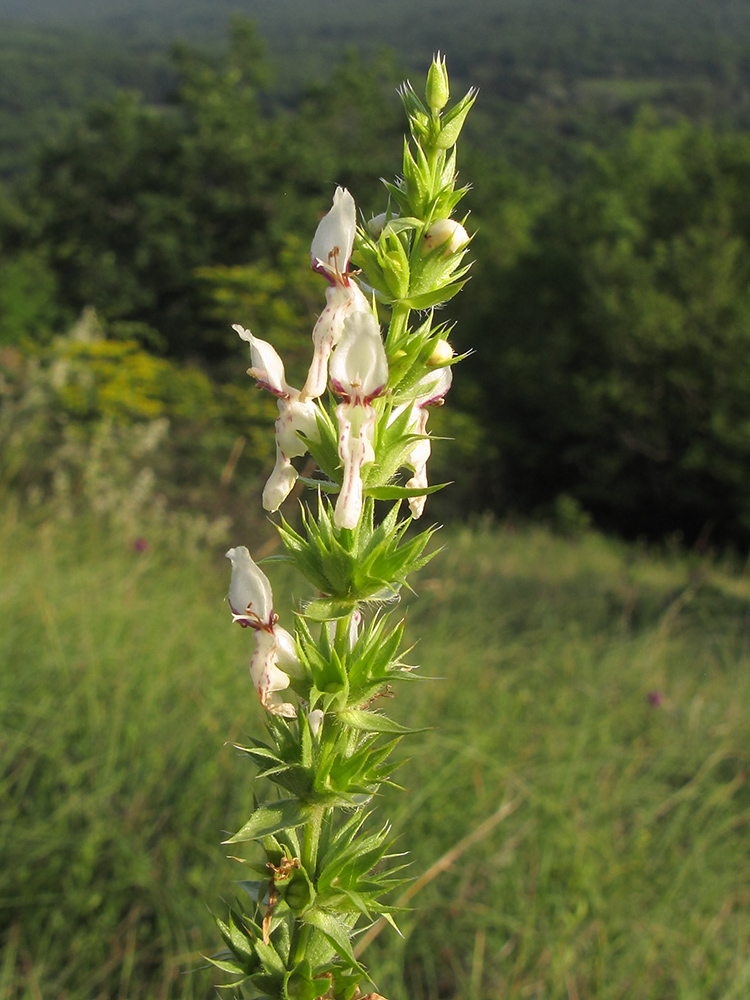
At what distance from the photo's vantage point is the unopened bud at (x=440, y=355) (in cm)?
94

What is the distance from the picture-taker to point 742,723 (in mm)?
4918

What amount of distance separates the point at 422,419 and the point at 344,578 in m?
0.27

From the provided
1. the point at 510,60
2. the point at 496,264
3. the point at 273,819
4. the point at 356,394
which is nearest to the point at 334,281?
the point at 356,394

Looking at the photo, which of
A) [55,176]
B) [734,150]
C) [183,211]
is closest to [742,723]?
[734,150]

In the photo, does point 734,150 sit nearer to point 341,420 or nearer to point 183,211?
point 183,211

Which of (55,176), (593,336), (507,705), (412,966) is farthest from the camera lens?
(55,176)

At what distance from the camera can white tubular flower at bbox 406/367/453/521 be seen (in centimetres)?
99

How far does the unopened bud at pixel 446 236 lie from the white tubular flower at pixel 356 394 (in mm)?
111

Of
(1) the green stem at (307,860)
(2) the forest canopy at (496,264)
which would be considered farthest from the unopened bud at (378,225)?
(2) the forest canopy at (496,264)

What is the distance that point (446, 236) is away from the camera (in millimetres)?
950

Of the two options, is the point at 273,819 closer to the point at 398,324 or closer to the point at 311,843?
the point at 311,843

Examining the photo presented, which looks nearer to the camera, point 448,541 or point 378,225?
point 378,225

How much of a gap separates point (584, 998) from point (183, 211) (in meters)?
32.6

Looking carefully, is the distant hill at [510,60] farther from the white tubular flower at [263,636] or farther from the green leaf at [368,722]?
the green leaf at [368,722]
